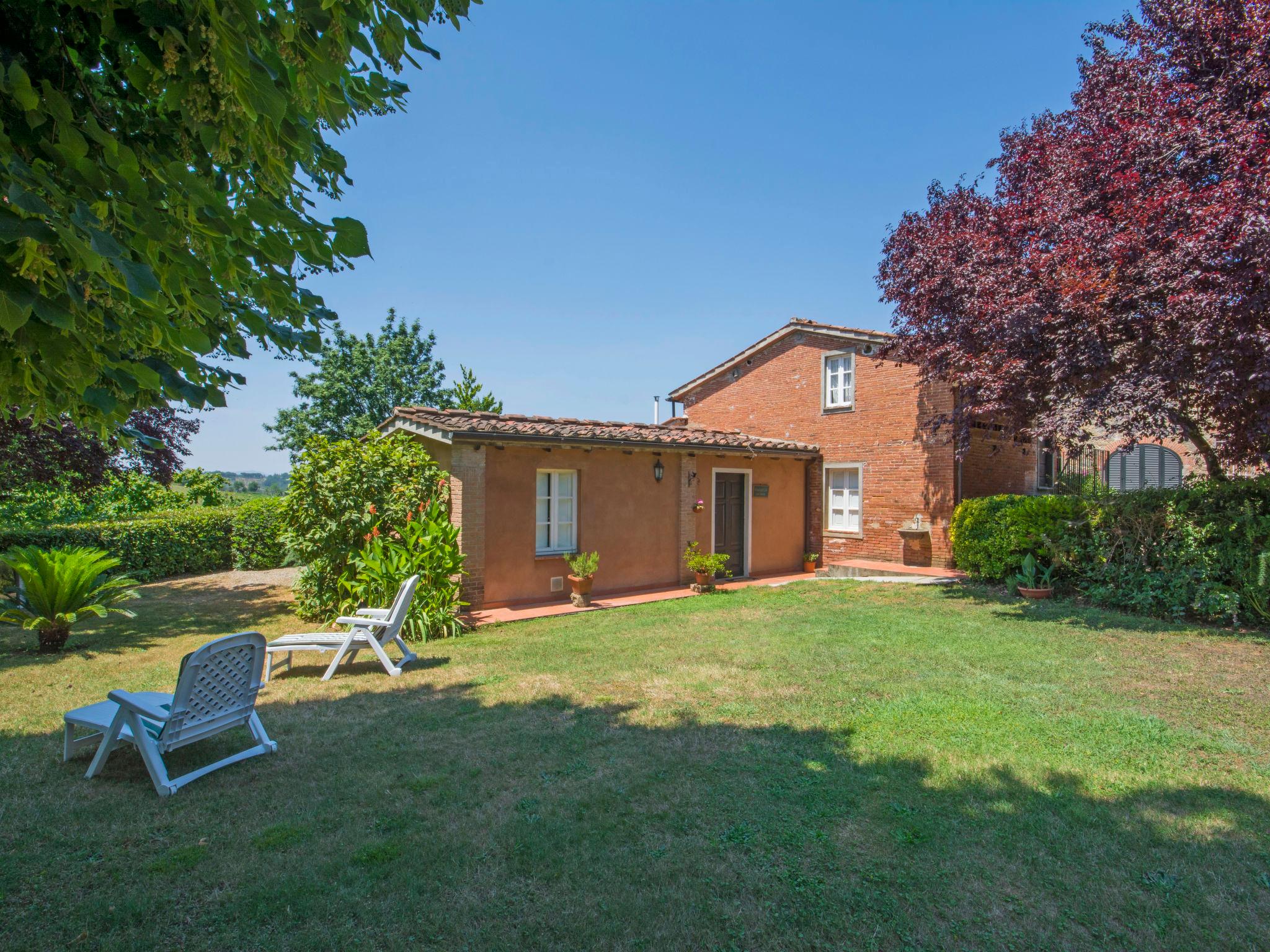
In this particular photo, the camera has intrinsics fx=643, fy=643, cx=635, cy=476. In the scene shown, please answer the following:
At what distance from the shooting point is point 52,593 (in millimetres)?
8367

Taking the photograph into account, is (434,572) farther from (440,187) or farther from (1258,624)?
(1258,624)

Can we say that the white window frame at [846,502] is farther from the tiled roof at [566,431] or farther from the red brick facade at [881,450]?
the tiled roof at [566,431]

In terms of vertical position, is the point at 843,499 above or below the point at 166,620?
above

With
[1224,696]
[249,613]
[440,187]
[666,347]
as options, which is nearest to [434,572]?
[249,613]

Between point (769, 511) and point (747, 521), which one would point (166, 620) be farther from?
point (769, 511)

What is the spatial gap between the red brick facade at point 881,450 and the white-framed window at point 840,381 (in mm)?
129

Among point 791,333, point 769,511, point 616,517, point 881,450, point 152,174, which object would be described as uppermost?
point 791,333

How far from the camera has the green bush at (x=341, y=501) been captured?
969 cm

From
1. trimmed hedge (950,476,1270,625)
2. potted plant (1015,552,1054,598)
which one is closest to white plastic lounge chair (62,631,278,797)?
potted plant (1015,552,1054,598)

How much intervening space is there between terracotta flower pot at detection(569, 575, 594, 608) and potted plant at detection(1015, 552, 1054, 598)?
765cm

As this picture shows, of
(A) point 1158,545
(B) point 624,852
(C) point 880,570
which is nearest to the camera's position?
(B) point 624,852

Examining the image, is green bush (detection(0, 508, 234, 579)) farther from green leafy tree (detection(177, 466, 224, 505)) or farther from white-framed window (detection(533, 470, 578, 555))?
white-framed window (detection(533, 470, 578, 555))

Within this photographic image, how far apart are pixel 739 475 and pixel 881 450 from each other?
3.72 m

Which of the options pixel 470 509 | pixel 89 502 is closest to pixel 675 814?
pixel 470 509
